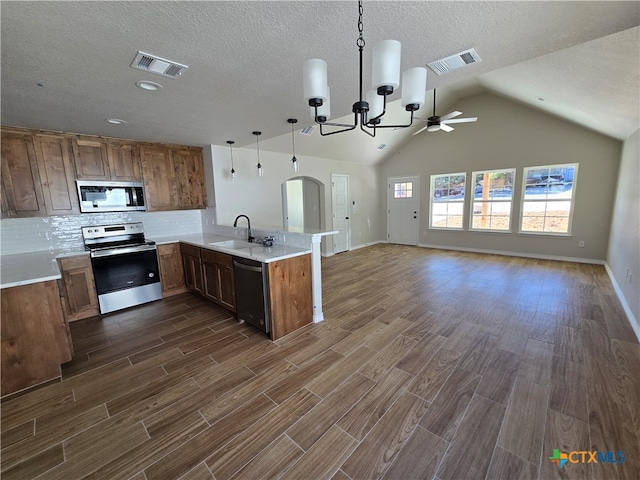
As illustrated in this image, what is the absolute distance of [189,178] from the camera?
14.5ft

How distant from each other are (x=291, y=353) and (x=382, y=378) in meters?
0.88

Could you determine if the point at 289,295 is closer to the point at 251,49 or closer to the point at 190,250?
the point at 190,250

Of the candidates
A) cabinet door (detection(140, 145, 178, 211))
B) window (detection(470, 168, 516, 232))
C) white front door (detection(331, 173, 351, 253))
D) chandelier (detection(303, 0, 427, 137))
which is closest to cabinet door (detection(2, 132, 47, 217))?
cabinet door (detection(140, 145, 178, 211))

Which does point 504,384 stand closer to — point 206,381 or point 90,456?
point 206,381

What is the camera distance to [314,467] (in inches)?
57.5

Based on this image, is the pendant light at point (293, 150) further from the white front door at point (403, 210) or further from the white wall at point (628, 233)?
the white wall at point (628, 233)

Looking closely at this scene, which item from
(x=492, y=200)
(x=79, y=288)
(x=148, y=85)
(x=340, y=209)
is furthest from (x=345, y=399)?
(x=492, y=200)

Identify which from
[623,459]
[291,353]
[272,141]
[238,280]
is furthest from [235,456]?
[272,141]

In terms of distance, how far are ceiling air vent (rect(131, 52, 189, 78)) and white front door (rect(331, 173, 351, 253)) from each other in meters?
4.92

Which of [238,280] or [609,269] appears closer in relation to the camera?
[238,280]

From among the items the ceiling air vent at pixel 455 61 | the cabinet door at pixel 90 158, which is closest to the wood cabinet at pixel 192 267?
the cabinet door at pixel 90 158

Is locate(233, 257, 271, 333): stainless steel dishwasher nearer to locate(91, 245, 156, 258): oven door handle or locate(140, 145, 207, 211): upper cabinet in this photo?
locate(91, 245, 156, 258): oven door handle

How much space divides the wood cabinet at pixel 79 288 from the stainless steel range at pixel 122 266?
2.6 inches

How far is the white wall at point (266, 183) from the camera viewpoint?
179 inches
